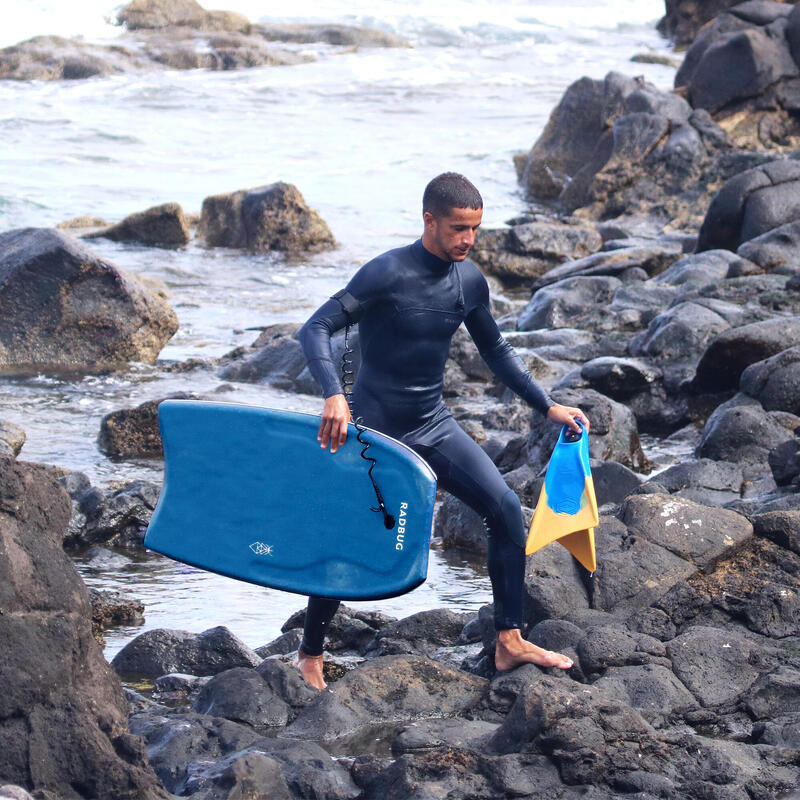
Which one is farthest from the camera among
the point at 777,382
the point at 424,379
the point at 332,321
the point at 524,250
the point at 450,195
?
the point at 524,250

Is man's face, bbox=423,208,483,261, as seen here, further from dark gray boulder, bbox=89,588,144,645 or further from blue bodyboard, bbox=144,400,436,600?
dark gray boulder, bbox=89,588,144,645

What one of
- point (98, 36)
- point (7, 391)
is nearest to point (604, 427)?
point (7, 391)

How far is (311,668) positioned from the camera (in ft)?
16.4

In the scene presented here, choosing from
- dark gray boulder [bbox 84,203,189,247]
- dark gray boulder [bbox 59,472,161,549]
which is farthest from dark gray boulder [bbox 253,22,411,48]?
dark gray boulder [bbox 59,472,161,549]

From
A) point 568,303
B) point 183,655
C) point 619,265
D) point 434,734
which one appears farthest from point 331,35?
point 434,734

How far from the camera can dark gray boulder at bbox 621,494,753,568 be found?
552 centimetres

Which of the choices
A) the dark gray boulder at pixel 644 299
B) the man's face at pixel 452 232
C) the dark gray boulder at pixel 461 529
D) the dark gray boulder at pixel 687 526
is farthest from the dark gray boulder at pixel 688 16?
the man's face at pixel 452 232

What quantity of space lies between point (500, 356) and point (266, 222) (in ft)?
49.7

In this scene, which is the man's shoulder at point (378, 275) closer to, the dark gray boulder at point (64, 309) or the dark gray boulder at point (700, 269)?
the dark gray boulder at point (64, 309)

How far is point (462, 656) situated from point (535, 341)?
26.8 feet

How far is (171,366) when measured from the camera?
13336 mm

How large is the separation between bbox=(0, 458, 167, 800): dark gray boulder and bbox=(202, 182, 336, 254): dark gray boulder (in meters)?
15.8

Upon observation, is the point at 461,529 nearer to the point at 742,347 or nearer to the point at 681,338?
the point at 742,347

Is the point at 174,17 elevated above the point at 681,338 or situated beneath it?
elevated above
